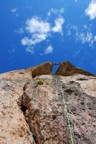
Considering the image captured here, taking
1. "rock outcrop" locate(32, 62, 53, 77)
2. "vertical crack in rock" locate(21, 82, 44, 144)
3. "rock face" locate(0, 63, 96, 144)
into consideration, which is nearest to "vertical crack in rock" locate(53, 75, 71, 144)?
"rock face" locate(0, 63, 96, 144)

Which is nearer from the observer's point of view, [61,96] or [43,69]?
[61,96]

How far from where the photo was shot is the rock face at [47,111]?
33.6 ft

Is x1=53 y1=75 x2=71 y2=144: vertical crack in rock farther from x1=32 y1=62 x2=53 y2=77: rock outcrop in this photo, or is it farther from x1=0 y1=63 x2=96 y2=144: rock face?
x1=32 y1=62 x2=53 y2=77: rock outcrop

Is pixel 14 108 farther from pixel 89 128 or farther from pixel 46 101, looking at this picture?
pixel 89 128

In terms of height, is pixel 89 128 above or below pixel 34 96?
below

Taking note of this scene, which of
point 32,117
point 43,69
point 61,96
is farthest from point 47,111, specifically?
point 43,69

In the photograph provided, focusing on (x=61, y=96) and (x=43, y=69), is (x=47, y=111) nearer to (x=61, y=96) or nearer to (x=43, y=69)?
(x=61, y=96)

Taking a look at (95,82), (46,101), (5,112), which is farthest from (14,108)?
(95,82)

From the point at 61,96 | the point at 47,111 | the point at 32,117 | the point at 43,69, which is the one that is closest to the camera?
the point at 32,117

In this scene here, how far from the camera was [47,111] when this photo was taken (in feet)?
37.1

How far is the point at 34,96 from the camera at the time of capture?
12391mm

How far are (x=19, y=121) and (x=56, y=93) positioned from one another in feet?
8.07

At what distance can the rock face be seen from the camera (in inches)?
403

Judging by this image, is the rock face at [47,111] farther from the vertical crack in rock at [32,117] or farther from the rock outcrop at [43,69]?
the rock outcrop at [43,69]
